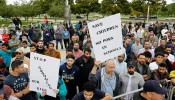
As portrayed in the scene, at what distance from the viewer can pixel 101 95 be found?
4359 mm

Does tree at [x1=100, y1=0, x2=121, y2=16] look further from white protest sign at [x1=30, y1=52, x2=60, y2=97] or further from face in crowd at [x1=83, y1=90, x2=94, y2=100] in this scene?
face in crowd at [x1=83, y1=90, x2=94, y2=100]

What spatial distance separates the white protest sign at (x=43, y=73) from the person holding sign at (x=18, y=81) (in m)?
0.32

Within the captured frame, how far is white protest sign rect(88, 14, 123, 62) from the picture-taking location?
4867 millimetres

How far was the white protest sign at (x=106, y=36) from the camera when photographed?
Result: 4867 millimetres

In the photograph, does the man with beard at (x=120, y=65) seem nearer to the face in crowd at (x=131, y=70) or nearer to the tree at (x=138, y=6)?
the face in crowd at (x=131, y=70)

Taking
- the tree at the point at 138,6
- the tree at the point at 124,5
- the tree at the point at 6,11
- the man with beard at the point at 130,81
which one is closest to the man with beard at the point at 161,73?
the man with beard at the point at 130,81

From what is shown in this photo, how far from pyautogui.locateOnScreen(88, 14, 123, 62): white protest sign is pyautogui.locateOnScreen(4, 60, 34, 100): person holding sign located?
1392 millimetres

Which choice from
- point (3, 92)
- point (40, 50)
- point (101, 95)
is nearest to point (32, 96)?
point (3, 92)

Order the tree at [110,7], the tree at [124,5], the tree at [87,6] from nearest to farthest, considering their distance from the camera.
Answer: the tree at [110,7], the tree at [124,5], the tree at [87,6]

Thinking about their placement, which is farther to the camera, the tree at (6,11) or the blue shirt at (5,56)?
the tree at (6,11)

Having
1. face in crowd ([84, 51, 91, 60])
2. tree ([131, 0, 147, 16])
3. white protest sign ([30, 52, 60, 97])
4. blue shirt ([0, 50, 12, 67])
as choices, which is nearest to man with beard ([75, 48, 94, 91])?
face in crowd ([84, 51, 91, 60])

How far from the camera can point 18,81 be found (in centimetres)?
483

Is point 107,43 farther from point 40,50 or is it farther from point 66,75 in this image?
point 40,50

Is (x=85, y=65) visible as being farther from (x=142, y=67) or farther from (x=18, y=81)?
(x=18, y=81)
